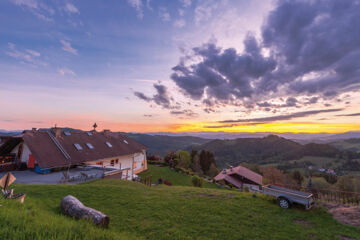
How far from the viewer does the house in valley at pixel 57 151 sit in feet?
61.4

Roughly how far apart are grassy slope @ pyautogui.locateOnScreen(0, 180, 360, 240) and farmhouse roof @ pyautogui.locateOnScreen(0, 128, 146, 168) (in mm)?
8744

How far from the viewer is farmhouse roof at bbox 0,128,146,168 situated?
18.6 m

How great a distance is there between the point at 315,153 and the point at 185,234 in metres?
149

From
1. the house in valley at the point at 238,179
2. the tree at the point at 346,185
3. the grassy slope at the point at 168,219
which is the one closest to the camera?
the grassy slope at the point at 168,219

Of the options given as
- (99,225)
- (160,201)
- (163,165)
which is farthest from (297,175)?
(99,225)

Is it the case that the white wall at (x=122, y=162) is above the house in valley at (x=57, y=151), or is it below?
below

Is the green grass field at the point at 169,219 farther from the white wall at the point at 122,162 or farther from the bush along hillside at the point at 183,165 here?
the bush along hillside at the point at 183,165

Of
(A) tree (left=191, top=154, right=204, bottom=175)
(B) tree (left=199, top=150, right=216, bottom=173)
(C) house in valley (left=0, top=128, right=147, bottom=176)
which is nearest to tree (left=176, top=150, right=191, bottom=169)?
(A) tree (left=191, top=154, right=204, bottom=175)

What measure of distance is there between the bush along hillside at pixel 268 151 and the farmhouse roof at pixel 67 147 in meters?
105

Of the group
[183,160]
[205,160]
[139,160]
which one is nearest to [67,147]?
[139,160]

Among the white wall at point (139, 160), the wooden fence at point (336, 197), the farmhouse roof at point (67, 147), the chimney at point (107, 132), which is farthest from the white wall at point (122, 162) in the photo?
the wooden fence at point (336, 197)

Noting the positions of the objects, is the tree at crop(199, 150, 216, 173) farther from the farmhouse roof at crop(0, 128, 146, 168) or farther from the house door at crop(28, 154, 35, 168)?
the house door at crop(28, 154, 35, 168)

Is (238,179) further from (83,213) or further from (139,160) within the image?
(83,213)

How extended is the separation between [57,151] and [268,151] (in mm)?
170707
